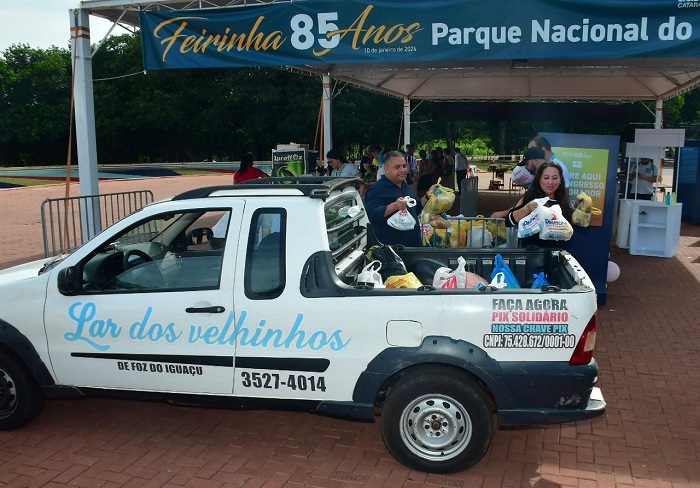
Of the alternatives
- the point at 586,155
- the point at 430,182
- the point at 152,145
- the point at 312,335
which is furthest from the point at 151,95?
the point at 312,335

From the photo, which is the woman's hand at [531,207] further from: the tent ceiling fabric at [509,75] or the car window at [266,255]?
the tent ceiling fabric at [509,75]

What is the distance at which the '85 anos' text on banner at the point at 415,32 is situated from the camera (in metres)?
Answer: 7.14

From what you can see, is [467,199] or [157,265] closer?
[157,265]

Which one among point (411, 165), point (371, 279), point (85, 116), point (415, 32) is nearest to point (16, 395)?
point (371, 279)

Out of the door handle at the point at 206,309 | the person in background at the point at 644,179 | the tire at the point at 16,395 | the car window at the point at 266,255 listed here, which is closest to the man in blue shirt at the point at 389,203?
the car window at the point at 266,255

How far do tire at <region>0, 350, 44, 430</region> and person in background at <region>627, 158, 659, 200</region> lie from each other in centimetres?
1125

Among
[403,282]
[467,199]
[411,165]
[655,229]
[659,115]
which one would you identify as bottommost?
[655,229]

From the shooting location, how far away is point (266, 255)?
13.1 feet

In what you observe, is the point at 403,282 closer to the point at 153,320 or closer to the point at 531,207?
the point at 153,320

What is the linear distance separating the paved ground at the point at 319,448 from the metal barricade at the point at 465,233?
1680mm

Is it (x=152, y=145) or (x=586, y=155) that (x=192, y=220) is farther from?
(x=152, y=145)

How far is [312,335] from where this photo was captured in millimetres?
3875

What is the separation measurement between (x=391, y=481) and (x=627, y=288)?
6261mm

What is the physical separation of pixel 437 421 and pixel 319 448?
974mm
